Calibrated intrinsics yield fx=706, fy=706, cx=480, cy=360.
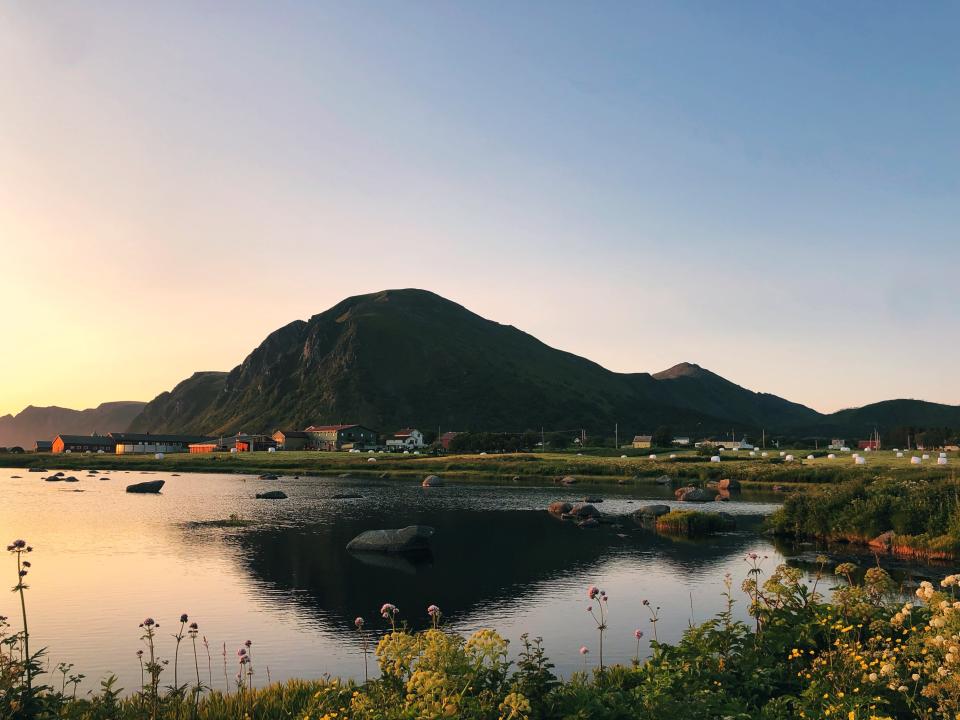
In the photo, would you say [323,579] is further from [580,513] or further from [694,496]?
[694,496]

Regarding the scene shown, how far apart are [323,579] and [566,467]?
8478 centimetres

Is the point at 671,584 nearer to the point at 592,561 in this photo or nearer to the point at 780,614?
the point at 592,561

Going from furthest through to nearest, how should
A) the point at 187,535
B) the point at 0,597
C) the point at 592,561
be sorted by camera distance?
the point at 187,535
the point at 592,561
the point at 0,597

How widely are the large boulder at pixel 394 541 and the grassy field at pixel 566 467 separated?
4505 cm

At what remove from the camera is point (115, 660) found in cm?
2173

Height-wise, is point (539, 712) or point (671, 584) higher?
point (539, 712)

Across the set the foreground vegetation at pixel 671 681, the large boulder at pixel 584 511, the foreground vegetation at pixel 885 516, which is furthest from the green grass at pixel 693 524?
the foreground vegetation at pixel 671 681

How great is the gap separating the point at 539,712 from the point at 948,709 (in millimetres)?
6356

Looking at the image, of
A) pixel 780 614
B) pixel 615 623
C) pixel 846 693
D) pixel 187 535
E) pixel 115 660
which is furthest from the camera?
pixel 187 535

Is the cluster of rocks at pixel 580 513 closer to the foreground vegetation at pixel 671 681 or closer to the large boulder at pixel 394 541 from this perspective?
the large boulder at pixel 394 541

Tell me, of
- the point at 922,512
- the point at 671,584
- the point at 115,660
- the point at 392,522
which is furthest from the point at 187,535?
the point at 922,512

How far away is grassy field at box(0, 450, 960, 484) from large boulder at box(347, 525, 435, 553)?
45.1 m

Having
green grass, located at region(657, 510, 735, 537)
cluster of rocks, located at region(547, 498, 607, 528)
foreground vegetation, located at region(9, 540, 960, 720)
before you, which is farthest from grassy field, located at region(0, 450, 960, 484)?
foreground vegetation, located at region(9, 540, 960, 720)

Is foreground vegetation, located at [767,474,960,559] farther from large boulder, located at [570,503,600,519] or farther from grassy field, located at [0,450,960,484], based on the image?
grassy field, located at [0,450,960,484]
